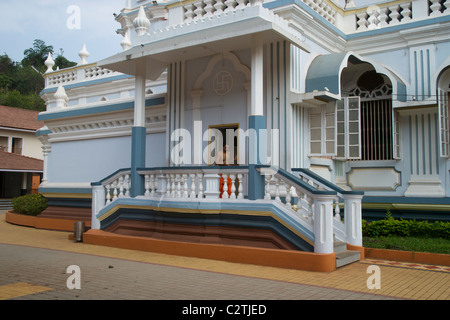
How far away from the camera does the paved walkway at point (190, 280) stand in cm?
555

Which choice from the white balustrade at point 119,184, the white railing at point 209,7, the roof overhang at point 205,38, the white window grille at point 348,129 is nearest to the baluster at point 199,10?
the white railing at point 209,7

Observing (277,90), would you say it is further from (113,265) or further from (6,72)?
(6,72)

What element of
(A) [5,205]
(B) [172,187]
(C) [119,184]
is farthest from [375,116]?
(A) [5,205]

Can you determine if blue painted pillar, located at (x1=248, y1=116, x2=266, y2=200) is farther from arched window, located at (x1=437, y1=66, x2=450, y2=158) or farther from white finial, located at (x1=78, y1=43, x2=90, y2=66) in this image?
white finial, located at (x1=78, y1=43, x2=90, y2=66)

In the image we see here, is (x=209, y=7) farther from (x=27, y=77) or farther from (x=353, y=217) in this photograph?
(x=27, y=77)

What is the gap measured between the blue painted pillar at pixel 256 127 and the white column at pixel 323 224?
1.24 meters

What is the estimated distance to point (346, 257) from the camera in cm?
752

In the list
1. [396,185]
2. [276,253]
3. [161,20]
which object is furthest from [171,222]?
[161,20]

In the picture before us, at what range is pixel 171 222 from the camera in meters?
9.04

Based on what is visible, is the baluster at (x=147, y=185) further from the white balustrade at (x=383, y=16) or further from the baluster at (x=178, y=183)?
the white balustrade at (x=383, y=16)

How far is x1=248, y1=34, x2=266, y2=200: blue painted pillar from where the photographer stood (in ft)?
26.2

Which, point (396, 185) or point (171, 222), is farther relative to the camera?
point (396, 185)

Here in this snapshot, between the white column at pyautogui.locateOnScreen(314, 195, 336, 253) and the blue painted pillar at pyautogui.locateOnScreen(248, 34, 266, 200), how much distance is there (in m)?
1.24
